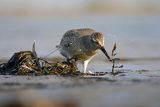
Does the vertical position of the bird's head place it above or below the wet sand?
above

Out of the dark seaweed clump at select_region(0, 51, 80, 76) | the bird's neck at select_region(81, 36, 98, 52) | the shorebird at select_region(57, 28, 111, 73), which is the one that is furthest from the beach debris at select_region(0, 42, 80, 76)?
the bird's neck at select_region(81, 36, 98, 52)

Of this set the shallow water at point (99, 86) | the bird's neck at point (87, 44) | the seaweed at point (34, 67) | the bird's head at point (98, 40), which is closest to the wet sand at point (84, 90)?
the shallow water at point (99, 86)

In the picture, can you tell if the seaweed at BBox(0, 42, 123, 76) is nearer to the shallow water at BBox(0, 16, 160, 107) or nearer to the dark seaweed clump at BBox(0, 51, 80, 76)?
the dark seaweed clump at BBox(0, 51, 80, 76)

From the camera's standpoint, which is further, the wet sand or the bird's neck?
the bird's neck

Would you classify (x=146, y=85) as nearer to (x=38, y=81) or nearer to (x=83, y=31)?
(x=38, y=81)

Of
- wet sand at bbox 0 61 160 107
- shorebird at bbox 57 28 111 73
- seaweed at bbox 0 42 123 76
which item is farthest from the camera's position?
shorebird at bbox 57 28 111 73

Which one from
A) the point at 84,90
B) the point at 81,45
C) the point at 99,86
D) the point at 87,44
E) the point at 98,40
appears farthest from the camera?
the point at 81,45

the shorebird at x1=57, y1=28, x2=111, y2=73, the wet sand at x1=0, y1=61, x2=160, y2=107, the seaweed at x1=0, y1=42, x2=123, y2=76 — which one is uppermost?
the shorebird at x1=57, y1=28, x2=111, y2=73

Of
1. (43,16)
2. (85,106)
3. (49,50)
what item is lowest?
(85,106)

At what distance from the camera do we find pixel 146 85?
10.1 meters

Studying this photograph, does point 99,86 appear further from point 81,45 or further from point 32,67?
point 81,45

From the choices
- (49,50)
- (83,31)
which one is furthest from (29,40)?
(83,31)

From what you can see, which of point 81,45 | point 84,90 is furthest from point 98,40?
point 84,90

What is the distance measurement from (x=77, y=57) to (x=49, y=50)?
5.04m
